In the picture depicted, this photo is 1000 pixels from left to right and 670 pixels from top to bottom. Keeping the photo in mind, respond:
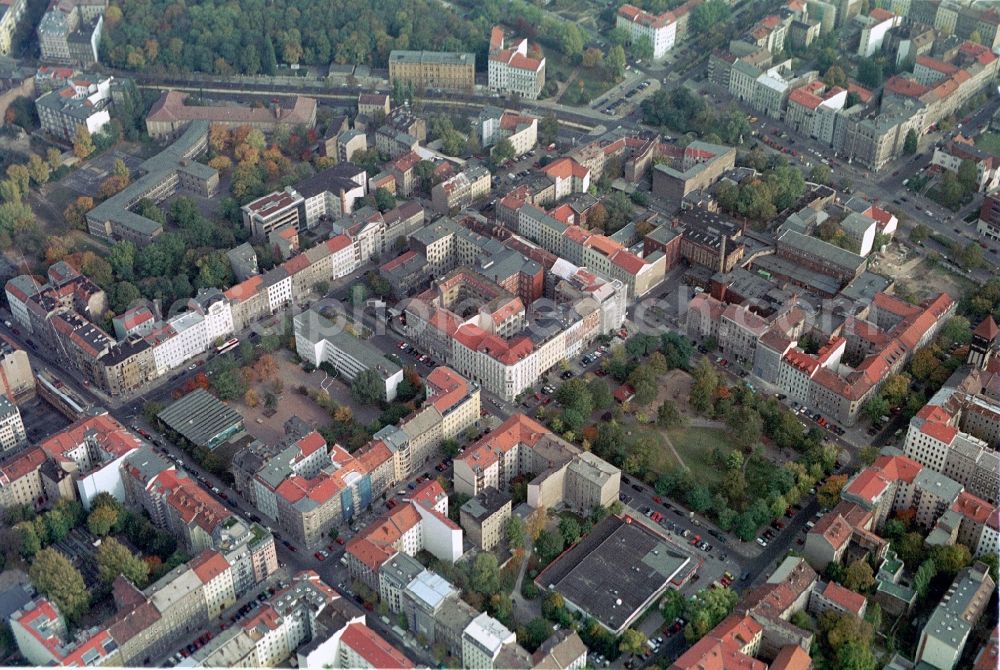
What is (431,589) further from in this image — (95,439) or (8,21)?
(8,21)

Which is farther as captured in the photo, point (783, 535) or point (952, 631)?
point (783, 535)

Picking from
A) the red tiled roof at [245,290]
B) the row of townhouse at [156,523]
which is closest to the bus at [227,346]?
the red tiled roof at [245,290]

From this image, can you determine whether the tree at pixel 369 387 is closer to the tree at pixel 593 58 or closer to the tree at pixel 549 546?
the tree at pixel 549 546

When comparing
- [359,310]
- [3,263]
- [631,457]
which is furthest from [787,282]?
[3,263]

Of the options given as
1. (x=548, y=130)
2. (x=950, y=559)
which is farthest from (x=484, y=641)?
(x=548, y=130)

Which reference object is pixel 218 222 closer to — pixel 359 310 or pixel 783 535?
pixel 359 310

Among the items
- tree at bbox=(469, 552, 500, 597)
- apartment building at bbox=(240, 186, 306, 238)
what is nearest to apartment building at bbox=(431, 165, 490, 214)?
apartment building at bbox=(240, 186, 306, 238)
